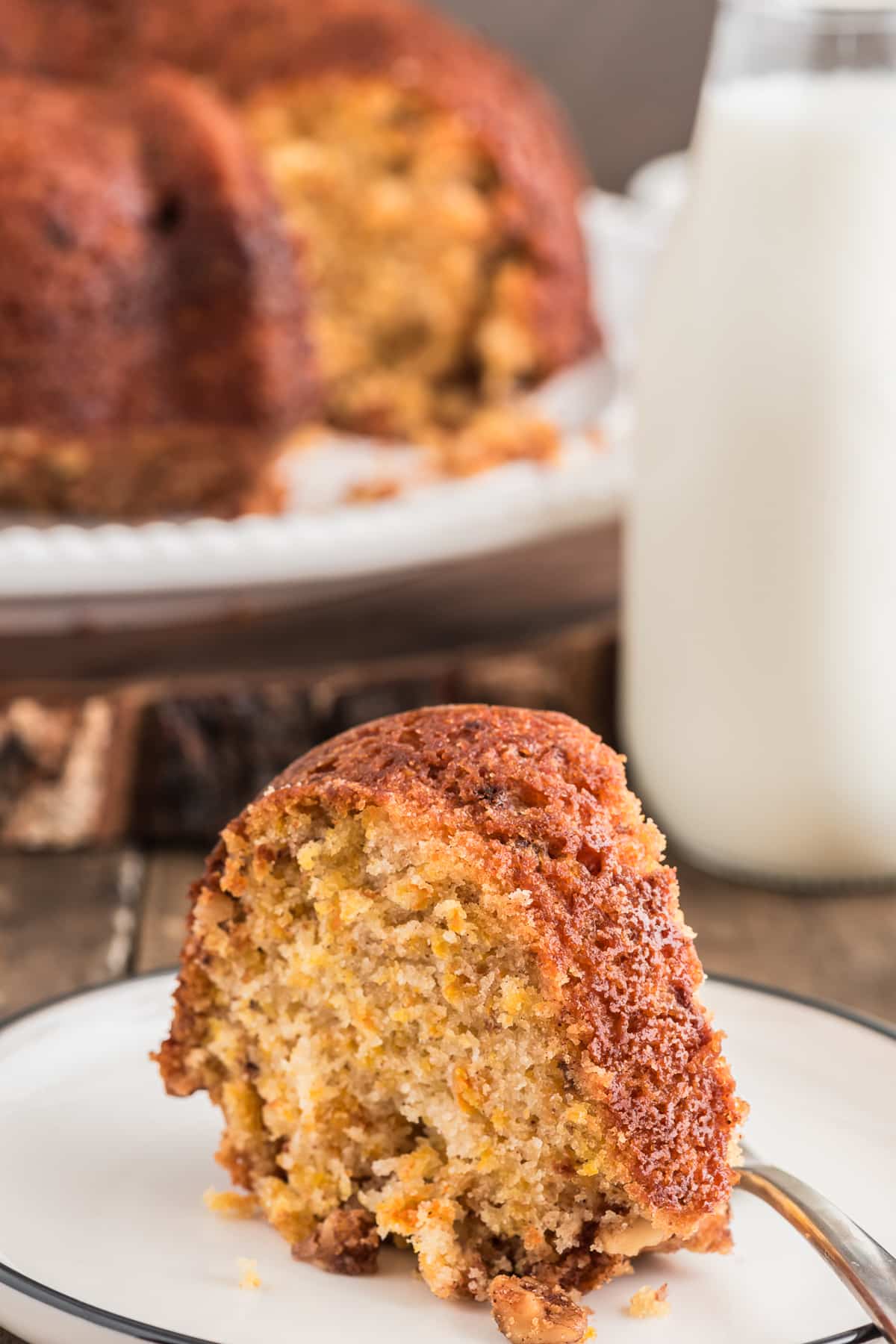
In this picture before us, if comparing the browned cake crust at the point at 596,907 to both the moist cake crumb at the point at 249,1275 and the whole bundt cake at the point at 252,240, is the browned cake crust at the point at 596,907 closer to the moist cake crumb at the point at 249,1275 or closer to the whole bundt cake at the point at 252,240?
the moist cake crumb at the point at 249,1275

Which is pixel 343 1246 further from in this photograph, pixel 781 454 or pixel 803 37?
pixel 803 37

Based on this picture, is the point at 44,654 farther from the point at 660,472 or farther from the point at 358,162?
the point at 358,162

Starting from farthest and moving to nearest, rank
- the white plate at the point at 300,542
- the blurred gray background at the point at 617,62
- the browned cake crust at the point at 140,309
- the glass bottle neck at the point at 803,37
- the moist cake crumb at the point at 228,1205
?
1. the blurred gray background at the point at 617,62
2. the browned cake crust at the point at 140,309
3. the white plate at the point at 300,542
4. the glass bottle neck at the point at 803,37
5. the moist cake crumb at the point at 228,1205

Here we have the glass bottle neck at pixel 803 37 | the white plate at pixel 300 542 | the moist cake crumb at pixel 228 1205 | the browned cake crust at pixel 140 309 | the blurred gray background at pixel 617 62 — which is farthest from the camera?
the blurred gray background at pixel 617 62

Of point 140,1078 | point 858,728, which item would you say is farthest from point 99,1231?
point 858,728

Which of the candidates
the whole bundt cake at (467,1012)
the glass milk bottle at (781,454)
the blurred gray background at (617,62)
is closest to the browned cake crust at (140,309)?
the glass milk bottle at (781,454)

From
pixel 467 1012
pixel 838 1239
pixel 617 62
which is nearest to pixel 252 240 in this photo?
pixel 467 1012

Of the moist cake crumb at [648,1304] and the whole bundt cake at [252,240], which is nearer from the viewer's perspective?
the moist cake crumb at [648,1304]
